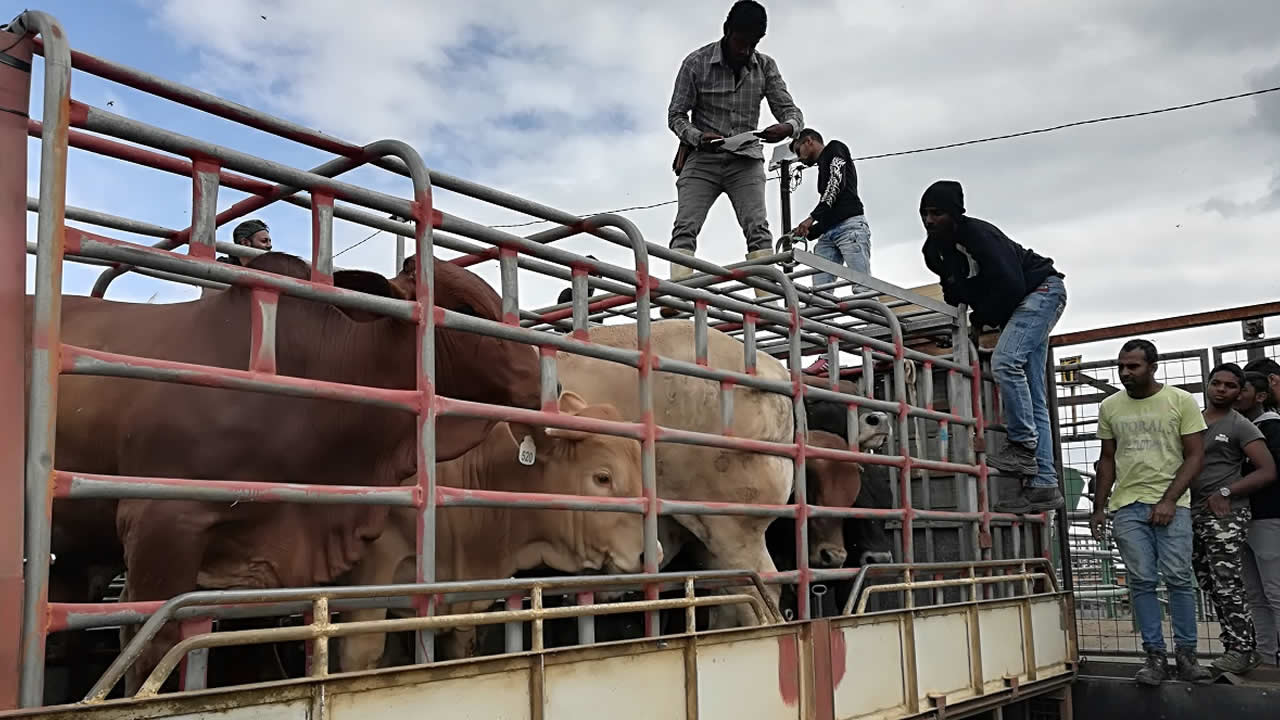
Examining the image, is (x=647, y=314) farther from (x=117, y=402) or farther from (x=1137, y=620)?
(x=1137, y=620)

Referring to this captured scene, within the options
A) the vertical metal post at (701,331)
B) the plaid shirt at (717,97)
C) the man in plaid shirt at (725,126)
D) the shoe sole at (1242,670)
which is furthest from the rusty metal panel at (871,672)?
the plaid shirt at (717,97)

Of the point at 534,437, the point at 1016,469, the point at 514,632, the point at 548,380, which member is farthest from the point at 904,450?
the point at 514,632

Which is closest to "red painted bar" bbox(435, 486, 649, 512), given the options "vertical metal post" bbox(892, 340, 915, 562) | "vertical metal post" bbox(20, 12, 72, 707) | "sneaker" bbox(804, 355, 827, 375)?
"vertical metal post" bbox(20, 12, 72, 707)

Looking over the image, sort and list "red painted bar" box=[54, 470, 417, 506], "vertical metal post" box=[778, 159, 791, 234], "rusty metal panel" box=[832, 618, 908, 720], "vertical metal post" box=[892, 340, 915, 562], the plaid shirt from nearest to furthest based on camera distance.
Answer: "red painted bar" box=[54, 470, 417, 506] → "rusty metal panel" box=[832, 618, 908, 720] → "vertical metal post" box=[892, 340, 915, 562] → the plaid shirt → "vertical metal post" box=[778, 159, 791, 234]

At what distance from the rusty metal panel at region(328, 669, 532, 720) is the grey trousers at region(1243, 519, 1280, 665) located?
511 centimetres

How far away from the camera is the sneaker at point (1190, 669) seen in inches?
235

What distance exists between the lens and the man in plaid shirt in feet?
24.0

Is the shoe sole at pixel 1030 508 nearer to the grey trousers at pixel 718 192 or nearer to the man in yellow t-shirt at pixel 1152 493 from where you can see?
the man in yellow t-shirt at pixel 1152 493

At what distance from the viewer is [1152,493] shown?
6.35 metres

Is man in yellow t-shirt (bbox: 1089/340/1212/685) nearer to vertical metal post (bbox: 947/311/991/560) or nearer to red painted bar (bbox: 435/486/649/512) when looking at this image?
vertical metal post (bbox: 947/311/991/560)

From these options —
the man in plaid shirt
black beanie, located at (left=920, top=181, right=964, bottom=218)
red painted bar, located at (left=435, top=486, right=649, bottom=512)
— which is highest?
the man in plaid shirt

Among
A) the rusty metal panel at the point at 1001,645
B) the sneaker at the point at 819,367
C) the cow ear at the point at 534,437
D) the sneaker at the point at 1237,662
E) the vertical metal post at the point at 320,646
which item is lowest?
the sneaker at the point at 1237,662

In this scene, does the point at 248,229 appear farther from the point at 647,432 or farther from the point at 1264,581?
the point at 1264,581

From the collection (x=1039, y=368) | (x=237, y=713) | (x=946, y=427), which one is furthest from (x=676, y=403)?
(x=237, y=713)
